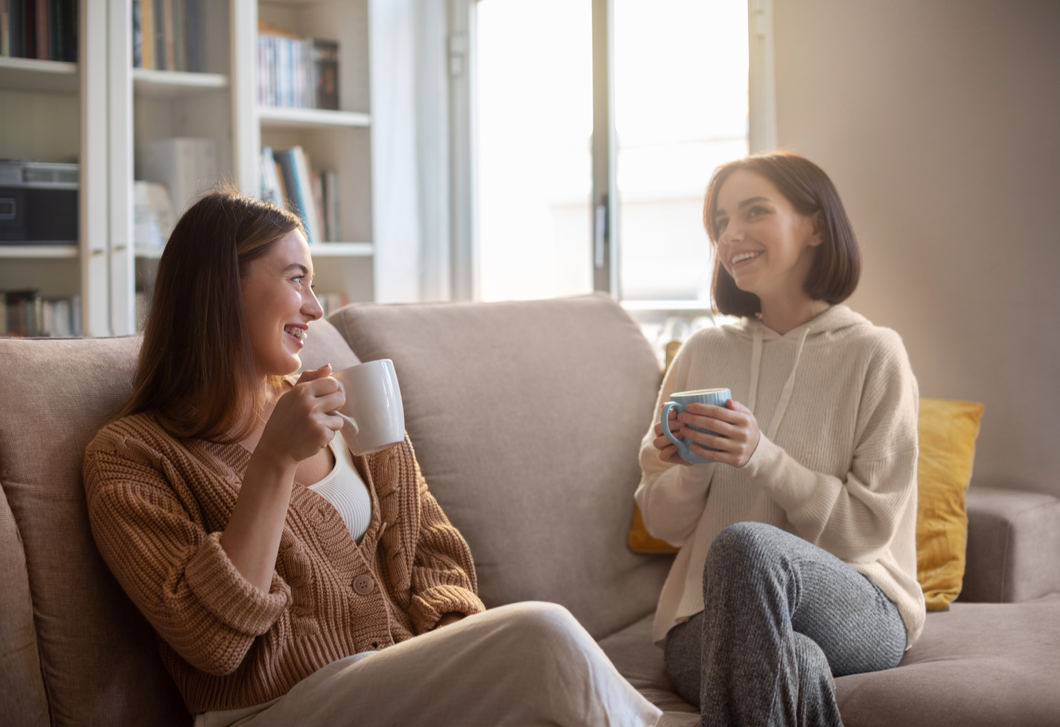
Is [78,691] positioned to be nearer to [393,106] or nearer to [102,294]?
[102,294]

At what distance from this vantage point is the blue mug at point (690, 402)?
1.31m

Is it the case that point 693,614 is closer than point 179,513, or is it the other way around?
point 179,513

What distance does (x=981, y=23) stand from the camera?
2.02m

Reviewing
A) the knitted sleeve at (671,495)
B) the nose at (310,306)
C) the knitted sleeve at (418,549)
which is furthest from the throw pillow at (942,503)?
the nose at (310,306)

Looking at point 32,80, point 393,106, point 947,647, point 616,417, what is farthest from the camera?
point 393,106

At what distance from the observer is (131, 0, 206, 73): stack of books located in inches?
104

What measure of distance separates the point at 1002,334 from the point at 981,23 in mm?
691

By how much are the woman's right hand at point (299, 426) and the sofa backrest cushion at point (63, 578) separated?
0.96ft

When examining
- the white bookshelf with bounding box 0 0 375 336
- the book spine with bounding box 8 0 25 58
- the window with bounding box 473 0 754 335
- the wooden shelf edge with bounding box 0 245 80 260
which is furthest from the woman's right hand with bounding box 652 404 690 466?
the book spine with bounding box 8 0 25 58

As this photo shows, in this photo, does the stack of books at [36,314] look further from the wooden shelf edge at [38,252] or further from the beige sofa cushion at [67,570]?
the beige sofa cushion at [67,570]

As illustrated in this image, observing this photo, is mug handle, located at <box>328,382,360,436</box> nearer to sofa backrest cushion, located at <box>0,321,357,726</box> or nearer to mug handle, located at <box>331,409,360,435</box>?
mug handle, located at <box>331,409,360,435</box>

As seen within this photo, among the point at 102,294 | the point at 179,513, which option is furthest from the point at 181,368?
the point at 102,294

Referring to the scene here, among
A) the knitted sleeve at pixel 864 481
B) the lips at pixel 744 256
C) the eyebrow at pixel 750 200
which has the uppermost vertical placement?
the eyebrow at pixel 750 200

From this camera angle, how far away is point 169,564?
105 cm
